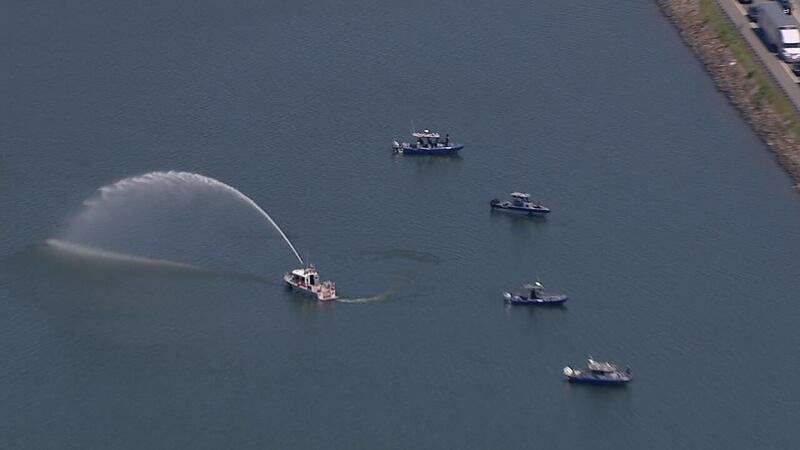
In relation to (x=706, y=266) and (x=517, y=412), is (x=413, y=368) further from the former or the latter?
(x=706, y=266)

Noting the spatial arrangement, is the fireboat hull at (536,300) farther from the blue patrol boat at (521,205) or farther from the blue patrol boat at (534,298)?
the blue patrol boat at (521,205)

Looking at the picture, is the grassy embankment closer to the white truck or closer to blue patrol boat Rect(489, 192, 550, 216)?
the white truck

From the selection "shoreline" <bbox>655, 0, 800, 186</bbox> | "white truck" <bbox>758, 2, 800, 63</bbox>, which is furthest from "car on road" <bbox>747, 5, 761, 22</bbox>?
"shoreline" <bbox>655, 0, 800, 186</bbox>

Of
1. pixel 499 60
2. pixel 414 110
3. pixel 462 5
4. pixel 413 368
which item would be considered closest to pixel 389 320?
pixel 413 368

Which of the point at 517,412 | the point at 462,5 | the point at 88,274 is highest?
the point at 462,5

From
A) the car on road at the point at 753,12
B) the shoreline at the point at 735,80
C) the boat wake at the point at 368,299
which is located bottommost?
the boat wake at the point at 368,299

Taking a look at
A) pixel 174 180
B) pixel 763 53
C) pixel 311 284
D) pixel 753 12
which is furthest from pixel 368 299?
pixel 753 12

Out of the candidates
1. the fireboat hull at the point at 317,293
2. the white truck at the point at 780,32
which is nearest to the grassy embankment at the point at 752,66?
the white truck at the point at 780,32
